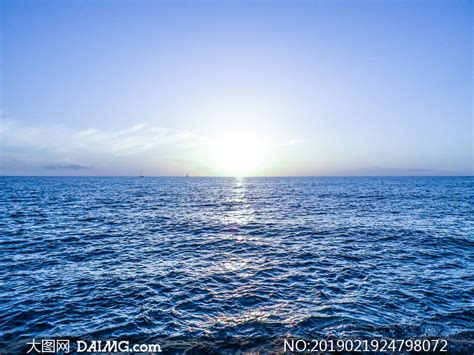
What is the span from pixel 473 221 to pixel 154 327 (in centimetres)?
4412

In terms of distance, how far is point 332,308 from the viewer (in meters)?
13.1

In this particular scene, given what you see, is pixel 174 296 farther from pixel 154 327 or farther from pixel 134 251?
pixel 134 251

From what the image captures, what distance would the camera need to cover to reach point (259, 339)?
10727mm

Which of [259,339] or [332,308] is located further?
[332,308]

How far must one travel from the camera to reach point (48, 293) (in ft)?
48.8

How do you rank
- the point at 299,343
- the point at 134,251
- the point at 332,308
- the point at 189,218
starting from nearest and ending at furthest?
the point at 299,343, the point at 332,308, the point at 134,251, the point at 189,218

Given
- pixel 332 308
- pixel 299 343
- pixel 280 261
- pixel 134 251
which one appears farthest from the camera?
pixel 134 251

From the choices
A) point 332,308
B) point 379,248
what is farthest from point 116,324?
point 379,248

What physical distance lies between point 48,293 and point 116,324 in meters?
6.15

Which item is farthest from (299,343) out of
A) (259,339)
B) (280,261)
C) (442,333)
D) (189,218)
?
(189,218)

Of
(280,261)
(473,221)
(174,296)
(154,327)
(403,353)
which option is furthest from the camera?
(473,221)

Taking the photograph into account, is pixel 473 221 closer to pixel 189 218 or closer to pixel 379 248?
pixel 379 248

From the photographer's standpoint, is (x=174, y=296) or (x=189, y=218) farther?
(x=189, y=218)

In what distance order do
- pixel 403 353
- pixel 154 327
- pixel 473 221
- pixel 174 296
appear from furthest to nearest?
pixel 473 221, pixel 174 296, pixel 154 327, pixel 403 353
